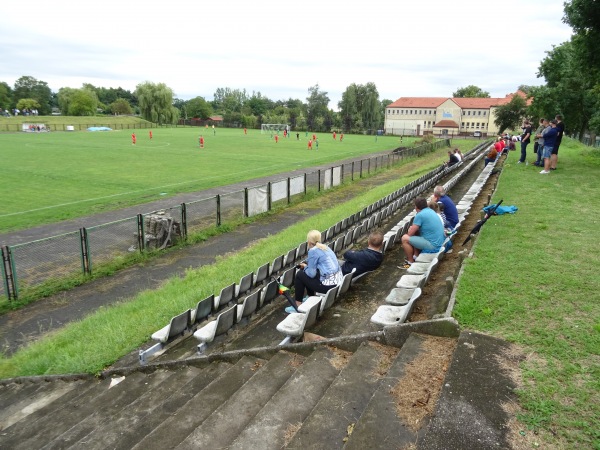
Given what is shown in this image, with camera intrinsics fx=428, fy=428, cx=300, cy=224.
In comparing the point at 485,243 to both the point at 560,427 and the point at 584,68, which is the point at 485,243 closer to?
the point at 560,427

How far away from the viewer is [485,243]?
7.84m

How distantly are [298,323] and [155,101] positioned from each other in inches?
3704

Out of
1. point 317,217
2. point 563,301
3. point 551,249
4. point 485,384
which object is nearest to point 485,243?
point 551,249

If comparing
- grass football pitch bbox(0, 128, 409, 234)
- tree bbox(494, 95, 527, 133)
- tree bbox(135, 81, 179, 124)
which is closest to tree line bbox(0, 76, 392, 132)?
tree bbox(135, 81, 179, 124)

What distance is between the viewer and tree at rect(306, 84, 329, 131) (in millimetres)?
104113

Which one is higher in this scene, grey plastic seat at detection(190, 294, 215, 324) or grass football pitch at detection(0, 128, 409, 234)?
grey plastic seat at detection(190, 294, 215, 324)

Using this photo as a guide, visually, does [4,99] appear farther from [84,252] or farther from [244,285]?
[244,285]

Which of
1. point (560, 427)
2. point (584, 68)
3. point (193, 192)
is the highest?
point (584, 68)

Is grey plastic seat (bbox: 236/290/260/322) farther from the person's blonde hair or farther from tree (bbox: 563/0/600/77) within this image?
tree (bbox: 563/0/600/77)

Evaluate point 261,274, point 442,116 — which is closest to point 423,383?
point 261,274

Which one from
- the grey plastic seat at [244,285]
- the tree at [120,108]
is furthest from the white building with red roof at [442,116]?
the grey plastic seat at [244,285]

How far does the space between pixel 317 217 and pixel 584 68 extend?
44.8 feet

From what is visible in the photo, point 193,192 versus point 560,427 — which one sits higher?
point 560,427

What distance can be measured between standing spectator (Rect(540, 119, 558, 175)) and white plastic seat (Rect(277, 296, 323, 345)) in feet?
40.8
